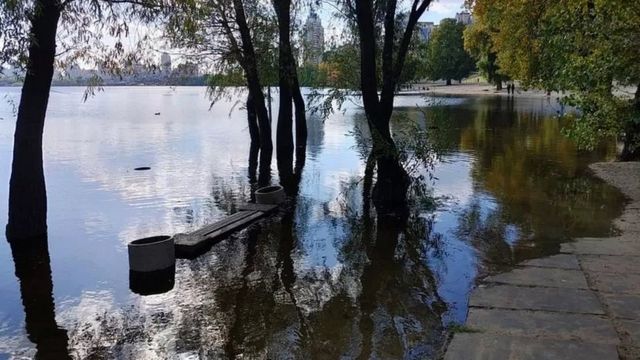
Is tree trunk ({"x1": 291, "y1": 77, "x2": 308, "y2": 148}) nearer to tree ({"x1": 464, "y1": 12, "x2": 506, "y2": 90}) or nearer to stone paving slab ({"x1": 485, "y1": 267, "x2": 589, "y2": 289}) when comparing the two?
stone paving slab ({"x1": 485, "y1": 267, "x2": 589, "y2": 289})

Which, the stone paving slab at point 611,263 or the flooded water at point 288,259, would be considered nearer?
the flooded water at point 288,259

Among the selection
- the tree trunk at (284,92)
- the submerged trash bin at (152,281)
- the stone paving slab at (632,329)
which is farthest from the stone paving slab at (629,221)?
the tree trunk at (284,92)

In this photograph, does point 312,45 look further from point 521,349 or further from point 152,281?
point 521,349

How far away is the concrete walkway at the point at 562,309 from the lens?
5.39 meters

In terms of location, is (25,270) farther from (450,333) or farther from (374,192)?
(374,192)

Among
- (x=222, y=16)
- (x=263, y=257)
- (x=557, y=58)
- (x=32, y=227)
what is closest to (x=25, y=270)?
(x=32, y=227)

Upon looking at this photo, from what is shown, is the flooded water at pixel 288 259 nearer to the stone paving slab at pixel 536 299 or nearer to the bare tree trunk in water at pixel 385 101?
the stone paving slab at pixel 536 299

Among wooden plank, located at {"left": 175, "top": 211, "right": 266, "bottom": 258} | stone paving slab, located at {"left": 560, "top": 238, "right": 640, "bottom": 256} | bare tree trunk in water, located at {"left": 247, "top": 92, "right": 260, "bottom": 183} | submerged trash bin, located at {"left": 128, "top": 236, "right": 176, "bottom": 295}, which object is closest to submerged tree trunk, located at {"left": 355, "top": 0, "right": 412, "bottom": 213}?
wooden plank, located at {"left": 175, "top": 211, "right": 266, "bottom": 258}

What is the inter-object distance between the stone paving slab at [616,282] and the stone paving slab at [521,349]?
1777 millimetres

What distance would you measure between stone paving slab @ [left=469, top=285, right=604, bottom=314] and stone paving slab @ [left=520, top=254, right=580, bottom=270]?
1.09 m

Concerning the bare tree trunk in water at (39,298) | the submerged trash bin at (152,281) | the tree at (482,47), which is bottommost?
the bare tree trunk in water at (39,298)

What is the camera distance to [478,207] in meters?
12.7

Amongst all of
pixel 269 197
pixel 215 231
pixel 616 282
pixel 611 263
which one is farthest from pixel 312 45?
pixel 616 282

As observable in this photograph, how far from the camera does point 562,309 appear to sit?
638 centimetres
